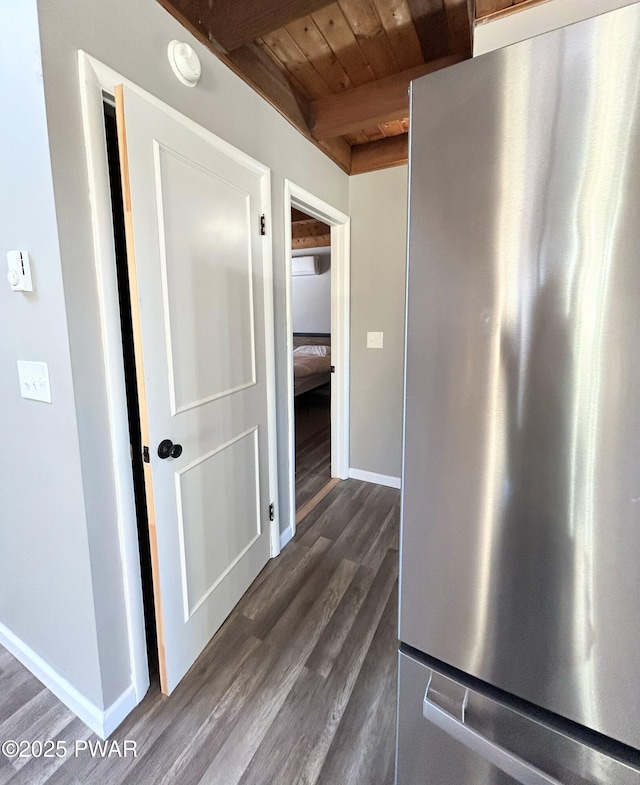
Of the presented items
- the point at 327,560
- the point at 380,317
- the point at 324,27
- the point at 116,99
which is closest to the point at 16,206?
the point at 116,99

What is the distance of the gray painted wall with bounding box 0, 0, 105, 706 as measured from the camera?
100 centimetres

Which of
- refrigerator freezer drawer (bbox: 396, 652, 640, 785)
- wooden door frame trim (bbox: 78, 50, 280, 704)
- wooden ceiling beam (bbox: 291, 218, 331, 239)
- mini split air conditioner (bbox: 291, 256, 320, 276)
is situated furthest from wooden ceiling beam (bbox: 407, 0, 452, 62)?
mini split air conditioner (bbox: 291, 256, 320, 276)

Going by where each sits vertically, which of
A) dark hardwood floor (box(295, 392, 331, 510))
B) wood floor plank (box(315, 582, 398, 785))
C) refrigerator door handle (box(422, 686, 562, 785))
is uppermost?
Result: refrigerator door handle (box(422, 686, 562, 785))

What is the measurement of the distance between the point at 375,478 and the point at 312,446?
109cm

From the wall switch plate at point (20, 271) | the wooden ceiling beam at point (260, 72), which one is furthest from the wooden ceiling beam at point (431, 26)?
the wall switch plate at point (20, 271)

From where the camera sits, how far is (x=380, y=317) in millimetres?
2908

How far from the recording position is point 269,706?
53.8 inches

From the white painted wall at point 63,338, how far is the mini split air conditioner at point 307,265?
471 cm

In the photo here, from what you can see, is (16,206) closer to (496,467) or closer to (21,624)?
(496,467)

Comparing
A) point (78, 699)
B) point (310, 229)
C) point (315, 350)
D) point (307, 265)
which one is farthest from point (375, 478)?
point (307, 265)

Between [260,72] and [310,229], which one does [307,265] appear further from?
[260,72]

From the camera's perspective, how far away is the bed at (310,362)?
4746 mm

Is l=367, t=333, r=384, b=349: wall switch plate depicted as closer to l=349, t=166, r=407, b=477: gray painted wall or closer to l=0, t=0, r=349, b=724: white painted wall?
l=349, t=166, r=407, b=477: gray painted wall

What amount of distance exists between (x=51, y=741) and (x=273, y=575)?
1032 millimetres
